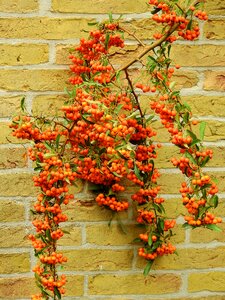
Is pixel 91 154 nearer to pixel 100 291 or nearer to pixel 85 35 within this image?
pixel 85 35

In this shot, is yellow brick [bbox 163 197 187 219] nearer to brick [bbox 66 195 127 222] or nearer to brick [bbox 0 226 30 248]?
brick [bbox 66 195 127 222]

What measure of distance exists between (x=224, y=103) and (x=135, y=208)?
449 millimetres

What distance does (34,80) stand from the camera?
1520mm

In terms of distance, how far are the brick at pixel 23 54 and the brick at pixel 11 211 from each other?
443 millimetres

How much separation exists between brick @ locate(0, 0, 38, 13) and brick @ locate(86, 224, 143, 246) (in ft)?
2.37

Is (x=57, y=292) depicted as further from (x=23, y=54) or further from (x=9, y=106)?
(x=23, y=54)

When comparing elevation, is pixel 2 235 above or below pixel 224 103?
below

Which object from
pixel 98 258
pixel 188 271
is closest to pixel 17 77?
pixel 98 258

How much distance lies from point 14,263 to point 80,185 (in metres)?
0.34

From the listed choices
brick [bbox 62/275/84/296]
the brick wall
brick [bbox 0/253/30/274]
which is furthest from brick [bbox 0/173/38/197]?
brick [bbox 62/275/84/296]

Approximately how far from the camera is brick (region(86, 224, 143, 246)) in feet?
5.31

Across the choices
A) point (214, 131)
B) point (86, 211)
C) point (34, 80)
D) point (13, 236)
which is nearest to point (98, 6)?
point (34, 80)

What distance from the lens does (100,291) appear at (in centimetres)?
165

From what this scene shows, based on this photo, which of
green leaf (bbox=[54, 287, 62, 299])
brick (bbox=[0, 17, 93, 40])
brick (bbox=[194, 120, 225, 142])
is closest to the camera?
green leaf (bbox=[54, 287, 62, 299])
